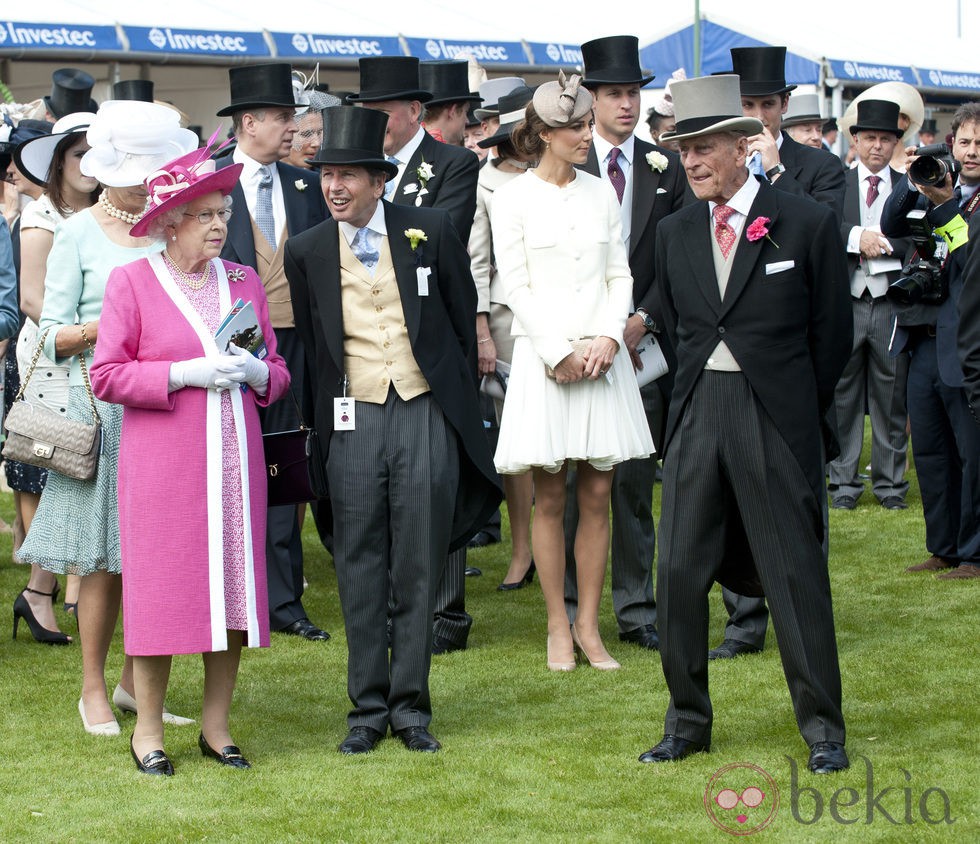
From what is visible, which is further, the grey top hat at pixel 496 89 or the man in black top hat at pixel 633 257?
the grey top hat at pixel 496 89

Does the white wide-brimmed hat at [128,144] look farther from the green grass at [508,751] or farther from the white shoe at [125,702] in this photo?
the white shoe at [125,702]

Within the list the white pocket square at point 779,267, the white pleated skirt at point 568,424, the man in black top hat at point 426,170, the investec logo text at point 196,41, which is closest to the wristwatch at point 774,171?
the white pleated skirt at point 568,424

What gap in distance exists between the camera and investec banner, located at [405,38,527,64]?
63.6ft

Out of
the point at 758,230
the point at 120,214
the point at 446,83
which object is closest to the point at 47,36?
the point at 446,83

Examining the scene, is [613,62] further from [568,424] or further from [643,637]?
[643,637]

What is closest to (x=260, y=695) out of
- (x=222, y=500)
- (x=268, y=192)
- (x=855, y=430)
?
(x=222, y=500)

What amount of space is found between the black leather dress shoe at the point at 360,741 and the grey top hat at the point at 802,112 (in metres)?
7.92

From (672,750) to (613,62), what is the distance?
11.3 feet

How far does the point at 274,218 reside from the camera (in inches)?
293

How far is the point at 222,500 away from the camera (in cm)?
522

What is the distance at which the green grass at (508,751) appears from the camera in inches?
184

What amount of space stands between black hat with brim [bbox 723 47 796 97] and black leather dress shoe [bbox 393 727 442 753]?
3.58 meters

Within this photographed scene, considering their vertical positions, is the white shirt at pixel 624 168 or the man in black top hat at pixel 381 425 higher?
the white shirt at pixel 624 168

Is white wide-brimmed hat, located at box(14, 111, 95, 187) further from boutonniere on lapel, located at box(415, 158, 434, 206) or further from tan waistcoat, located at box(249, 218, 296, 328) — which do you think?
boutonniere on lapel, located at box(415, 158, 434, 206)
